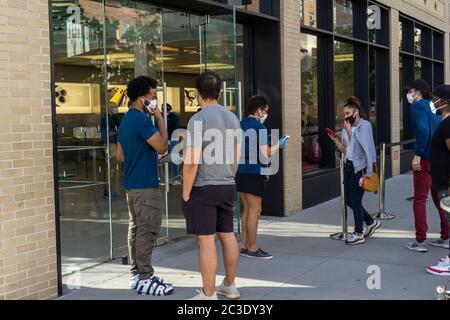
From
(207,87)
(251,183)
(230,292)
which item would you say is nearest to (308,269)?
(251,183)

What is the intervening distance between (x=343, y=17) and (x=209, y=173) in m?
8.03

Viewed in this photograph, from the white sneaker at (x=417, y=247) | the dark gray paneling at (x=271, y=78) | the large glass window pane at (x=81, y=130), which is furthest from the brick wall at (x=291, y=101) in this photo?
the large glass window pane at (x=81, y=130)

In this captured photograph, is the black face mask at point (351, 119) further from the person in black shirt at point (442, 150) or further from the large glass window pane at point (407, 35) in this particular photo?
the large glass window pane at point (407, 35)

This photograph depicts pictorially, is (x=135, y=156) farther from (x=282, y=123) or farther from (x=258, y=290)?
(x=282, y=123)

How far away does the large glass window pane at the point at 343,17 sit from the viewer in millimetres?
11502

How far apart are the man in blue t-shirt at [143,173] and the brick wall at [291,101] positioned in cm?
418

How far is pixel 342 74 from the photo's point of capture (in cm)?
1210

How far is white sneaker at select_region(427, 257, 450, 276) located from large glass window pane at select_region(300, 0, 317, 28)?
5.39 m

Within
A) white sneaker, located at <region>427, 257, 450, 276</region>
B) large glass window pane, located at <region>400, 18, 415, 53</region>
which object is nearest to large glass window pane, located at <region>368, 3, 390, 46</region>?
large glass window pane, located at <region>400, 18, 415, 53</region>

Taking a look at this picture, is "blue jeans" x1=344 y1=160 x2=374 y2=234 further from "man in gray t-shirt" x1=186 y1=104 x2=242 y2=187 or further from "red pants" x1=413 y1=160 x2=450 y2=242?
"man in gray t-shirt" x1=186 y1=104 x2=242 y2=187

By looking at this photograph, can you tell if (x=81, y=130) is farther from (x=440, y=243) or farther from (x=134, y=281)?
(x=440, y=243)

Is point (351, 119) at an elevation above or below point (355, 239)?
above

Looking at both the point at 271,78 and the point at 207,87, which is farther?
the point at 271,78

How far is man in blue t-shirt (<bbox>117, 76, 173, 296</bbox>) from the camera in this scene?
17.5 ft
